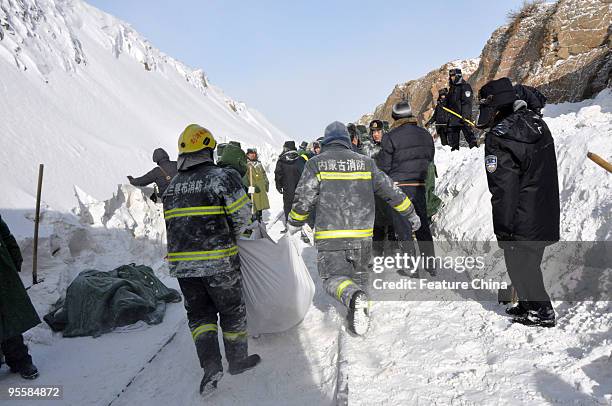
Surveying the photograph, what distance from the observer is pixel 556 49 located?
1148cm

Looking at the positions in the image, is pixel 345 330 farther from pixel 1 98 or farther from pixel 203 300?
pixel 1 98

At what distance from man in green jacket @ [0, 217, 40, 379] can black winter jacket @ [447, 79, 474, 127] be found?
25.0 ft

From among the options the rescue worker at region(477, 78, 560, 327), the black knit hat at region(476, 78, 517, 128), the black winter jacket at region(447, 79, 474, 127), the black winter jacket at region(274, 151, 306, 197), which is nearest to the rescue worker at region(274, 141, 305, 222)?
the black winter jacket at region(274, 151, 306, 197)

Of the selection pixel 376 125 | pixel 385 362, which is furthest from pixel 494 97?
pixel 376 125

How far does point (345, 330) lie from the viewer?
3570 millimetres

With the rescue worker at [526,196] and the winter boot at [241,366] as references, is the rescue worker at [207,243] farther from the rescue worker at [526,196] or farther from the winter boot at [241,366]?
the rescue worker at [526,196]

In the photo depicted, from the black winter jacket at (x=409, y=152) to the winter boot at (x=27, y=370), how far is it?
4118 millimetres

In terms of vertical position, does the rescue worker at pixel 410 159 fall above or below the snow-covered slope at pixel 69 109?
below

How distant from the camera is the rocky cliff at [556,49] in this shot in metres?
9.48

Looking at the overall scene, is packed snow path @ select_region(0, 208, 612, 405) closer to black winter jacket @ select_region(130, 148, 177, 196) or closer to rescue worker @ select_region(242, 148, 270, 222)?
black winter jacket @ select_region(130, 148, 177, 196)

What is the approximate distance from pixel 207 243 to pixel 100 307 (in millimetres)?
2499

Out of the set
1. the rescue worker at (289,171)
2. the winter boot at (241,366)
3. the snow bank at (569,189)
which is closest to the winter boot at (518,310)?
the snow bank at (569,189)

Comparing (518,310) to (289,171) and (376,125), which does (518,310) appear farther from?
(289,171)

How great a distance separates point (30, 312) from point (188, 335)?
1477mm
